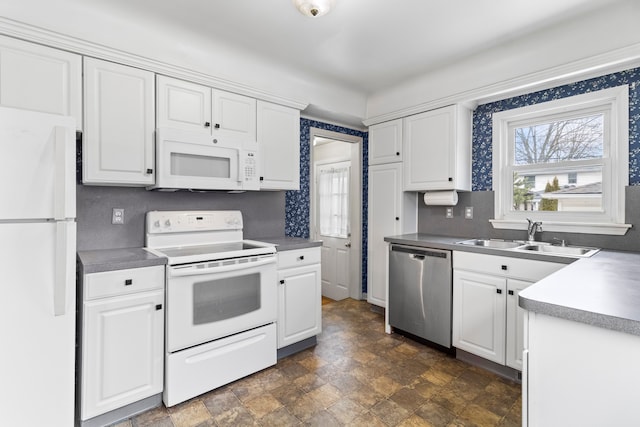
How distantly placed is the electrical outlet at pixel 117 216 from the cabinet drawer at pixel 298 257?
122cm

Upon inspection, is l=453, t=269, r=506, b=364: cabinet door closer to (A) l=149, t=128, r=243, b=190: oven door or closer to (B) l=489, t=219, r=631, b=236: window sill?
(B) l=489, t=219, r=631, b=236: window sill

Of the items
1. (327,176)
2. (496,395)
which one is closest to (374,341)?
(496,395)

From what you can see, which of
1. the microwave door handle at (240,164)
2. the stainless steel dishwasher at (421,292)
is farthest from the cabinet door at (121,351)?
the stainless steel dishwasher at (421,292)

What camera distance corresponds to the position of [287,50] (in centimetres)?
272

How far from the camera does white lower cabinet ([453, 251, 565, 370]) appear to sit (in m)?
2.21

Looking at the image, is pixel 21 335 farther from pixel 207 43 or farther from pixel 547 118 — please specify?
pixel 547 118

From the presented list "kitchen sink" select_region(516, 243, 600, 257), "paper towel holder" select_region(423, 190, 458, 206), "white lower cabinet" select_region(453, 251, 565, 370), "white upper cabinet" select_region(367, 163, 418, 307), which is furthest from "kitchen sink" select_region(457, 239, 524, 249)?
"white upper cabinet" select_region(367, 163, 418, 307)

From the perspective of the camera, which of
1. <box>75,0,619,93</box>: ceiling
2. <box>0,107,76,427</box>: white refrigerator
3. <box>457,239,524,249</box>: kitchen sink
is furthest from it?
<box>457,239,524,249</box>: kitchen sink

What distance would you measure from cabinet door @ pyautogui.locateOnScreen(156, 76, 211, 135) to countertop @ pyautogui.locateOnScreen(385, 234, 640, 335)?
238 cm

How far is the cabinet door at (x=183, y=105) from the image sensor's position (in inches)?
91.4

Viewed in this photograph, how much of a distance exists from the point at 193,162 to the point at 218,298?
103cm

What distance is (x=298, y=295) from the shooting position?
106 inches

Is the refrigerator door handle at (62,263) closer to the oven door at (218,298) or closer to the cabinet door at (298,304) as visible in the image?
the oven door at (218,298)

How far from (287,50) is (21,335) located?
8.39 feet
